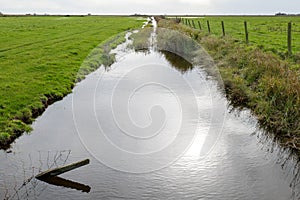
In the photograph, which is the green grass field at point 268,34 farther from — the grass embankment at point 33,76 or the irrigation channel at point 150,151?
the grass embankment at point 33,76

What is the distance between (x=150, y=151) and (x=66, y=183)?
302cm

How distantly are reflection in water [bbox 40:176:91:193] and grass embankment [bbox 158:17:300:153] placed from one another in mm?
6268

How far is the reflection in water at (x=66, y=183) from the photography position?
29.1 feet

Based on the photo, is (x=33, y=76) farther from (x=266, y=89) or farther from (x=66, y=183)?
(x=266, y=89)

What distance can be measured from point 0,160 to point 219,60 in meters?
15.0

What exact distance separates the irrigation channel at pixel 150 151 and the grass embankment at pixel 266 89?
532 millimetres

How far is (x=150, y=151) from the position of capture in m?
11.2

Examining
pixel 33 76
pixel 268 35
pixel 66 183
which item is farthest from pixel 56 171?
pixel 268 35

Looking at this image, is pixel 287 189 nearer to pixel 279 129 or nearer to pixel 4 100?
pixel 279 129

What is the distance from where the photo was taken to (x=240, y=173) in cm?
962

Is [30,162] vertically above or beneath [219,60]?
beneath

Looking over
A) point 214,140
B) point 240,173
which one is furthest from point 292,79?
point 240,173

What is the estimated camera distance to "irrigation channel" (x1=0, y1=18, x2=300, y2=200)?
8852mm

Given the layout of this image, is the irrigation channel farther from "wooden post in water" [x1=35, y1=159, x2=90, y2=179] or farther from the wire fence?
the wire fence
